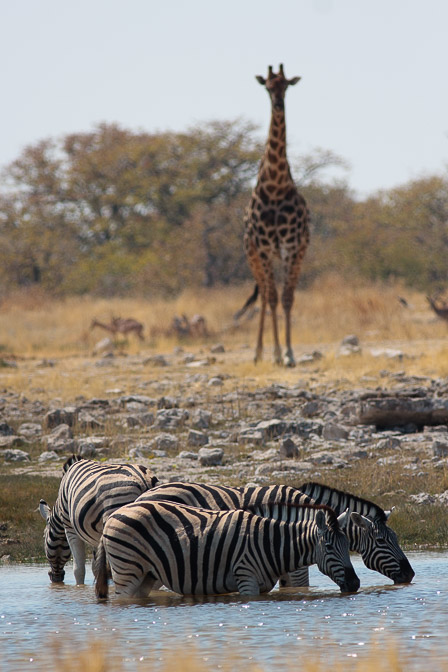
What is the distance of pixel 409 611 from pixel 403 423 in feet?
21.5

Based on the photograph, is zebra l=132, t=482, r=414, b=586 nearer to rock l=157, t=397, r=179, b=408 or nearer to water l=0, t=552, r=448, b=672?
water l=0, t=552, r=448, b=672

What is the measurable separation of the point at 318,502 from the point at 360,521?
42 cm

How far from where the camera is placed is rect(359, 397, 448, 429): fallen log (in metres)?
12.8

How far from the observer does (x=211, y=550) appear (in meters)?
6.93

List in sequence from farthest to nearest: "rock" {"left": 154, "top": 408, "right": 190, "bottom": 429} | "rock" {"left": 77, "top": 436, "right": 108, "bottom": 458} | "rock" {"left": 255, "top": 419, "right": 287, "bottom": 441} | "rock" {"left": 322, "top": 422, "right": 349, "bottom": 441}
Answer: "rock" {"left": 154, "top": 408, "right": 190, "bottom": 429}
"rock" {"left": 255, "top": 419, "right": 287, "bottom": 441}
"rock" {"left": 322, "top": 422, "right": 349, "bottom": 441}
"rock" {"left": 77, "top": 436, "right": 108, "bottom": 458}

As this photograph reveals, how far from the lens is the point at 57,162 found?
161ft

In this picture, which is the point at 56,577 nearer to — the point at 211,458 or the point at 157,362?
the point at 211,458

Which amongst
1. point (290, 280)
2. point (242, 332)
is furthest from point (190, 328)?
point (290, 280)

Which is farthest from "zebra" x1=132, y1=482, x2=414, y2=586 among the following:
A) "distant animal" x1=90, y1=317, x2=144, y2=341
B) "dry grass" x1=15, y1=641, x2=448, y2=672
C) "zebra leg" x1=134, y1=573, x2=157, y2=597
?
"distant animal" x1=90, y1=317, x2=144, y2=341

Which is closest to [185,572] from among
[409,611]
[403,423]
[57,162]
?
[409,611]

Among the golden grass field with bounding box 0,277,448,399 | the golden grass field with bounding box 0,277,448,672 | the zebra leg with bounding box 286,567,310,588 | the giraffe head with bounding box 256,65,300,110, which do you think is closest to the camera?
the golden grass field with bounding box 0,277,448,672

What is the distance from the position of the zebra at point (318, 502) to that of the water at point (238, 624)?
13cm

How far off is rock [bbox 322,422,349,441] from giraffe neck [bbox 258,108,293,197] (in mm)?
7501

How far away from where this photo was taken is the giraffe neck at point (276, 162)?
19.1 m
